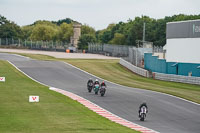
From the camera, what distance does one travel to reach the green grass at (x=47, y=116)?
68.6 ft

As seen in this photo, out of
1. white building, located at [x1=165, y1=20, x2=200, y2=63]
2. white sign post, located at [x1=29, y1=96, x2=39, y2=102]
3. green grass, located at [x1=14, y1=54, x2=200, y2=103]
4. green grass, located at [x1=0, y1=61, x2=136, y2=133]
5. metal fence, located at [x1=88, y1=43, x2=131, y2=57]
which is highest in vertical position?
white building, located at [x1=165, y1=20, x2=200, y2=63]

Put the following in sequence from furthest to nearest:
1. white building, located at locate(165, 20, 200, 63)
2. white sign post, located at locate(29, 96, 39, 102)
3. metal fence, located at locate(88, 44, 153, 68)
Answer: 1. metal fence, located at locate(88, 44, 153, 68)
2. white building, located at locate(165, 20, 200, 63)
3. white sign post, located at locate(29, 96, 39, 102)

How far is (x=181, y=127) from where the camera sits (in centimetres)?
2417

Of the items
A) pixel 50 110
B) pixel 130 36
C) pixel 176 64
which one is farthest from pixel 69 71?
pixel 130 36

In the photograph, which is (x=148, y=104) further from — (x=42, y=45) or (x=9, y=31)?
(x=9, y=31)

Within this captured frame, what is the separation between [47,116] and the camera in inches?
979

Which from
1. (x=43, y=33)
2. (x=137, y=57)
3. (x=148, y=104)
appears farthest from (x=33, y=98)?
(x=43, y=33)

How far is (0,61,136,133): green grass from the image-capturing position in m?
20.9

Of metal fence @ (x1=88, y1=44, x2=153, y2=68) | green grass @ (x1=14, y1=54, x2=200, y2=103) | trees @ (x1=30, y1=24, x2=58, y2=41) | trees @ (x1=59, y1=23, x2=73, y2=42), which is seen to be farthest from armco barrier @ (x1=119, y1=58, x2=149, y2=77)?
trees @ (x1=30, y1=24, x2=58, y2=41)

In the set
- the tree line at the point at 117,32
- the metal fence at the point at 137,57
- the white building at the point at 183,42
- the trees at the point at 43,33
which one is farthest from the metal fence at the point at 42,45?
the white building at the point at 183,42

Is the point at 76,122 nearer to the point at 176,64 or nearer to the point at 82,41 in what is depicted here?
the point at 176,64

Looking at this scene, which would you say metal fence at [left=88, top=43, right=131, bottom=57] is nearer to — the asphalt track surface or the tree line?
the tree line

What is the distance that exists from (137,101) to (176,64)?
2657cm

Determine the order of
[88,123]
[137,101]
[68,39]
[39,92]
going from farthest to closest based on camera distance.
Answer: [68,39] < [39,92] < [137,101] < [88,123]
